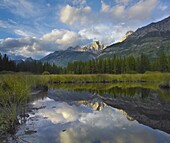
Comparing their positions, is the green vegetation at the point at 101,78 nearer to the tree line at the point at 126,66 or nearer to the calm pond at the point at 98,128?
the tree line at the point at 126,66

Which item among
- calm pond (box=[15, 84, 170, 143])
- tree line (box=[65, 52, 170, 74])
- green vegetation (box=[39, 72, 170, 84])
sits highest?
tree line (box=[65, 52, 170, 74])

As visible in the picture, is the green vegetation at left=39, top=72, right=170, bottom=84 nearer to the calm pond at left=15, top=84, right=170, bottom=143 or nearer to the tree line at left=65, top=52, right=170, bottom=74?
the tree line at left=65, top=52, right=170, bottom=74

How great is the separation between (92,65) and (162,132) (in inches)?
3174

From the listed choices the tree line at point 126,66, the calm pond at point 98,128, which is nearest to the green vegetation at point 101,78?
the tree line at point 126,66

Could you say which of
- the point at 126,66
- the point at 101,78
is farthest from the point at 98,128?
the point at 126,66

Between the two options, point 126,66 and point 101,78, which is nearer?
point 101,78

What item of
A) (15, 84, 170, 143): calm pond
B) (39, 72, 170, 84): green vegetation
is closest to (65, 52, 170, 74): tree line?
(39, 72, 170, 84): green vegetation

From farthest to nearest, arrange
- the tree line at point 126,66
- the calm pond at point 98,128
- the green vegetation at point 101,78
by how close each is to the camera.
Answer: the tree line at point 126,66, the green vegetation at point 101,78, the calm pond at point 98,128

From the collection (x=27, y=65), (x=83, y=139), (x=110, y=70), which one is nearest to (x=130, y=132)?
(x=83, y=139)

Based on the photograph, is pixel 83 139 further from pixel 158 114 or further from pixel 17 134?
pixel 158 114

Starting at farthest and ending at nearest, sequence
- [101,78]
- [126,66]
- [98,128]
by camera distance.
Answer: [126,66], [101,78], [98,128]

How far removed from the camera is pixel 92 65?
91625 millimetres

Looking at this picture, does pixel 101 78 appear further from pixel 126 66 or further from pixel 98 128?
pixel 98 128

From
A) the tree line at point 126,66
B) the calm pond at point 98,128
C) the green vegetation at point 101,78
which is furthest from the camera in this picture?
the tree line at point 126,66
